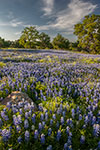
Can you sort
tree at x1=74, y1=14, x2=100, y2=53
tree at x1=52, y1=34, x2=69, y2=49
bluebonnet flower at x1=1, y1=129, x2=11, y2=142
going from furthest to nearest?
tree at x1=52, y1=34, x2=69, y2=49 → tree at x1=74, y1=14, x2=100, y2=53 → bluebonnet flower at x1=1, y1=129, x2=11, y2=142

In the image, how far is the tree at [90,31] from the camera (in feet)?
145

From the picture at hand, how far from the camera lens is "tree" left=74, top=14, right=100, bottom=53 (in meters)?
44.1

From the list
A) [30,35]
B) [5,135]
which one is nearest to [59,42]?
[30,35]

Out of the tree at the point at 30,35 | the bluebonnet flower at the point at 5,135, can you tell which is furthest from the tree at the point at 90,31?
the bluebonnet flower at the point at 5,135

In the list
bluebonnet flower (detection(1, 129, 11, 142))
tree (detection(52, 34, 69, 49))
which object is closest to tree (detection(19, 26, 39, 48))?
tree (detection(52, 34, 69, 49))

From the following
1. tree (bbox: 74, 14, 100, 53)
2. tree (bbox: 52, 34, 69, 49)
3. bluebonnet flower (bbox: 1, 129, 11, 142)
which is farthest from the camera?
tree (bbox: 52, 34, 69, 49)

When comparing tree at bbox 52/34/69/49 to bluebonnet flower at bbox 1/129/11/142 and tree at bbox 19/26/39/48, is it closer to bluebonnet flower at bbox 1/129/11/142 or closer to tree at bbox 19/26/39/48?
tree at bbox 19/26/39/48

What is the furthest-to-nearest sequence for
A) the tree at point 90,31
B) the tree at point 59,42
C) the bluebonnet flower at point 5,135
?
the tree at point 59,42, the tree at point 90,31, the bluebonnet flower at point 5,135

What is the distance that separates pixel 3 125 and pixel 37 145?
0.92 meters

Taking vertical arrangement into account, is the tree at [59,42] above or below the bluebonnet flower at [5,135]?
above

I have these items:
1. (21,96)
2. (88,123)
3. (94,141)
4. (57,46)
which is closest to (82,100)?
(88,123)

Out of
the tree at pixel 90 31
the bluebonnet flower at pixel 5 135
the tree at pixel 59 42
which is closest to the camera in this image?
the bluebonnet flower at pixel 5 135

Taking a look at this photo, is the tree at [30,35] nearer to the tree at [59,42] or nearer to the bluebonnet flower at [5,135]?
the tree at [59,42]

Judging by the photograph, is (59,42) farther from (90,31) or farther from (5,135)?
(5,135)
